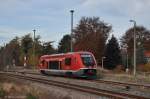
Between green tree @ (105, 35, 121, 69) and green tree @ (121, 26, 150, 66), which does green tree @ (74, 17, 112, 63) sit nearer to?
green tree @ (105, 35, 121, 69)

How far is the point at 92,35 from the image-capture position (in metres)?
102

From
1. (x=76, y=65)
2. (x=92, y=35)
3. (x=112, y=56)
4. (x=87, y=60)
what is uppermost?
(x=92, y=35)

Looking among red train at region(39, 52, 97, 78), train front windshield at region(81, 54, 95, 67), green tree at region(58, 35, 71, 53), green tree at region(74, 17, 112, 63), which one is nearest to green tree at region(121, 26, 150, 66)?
green tree at region(74, 17, 112, 63)

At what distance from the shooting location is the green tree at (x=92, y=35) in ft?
325

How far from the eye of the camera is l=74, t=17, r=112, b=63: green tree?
98.9 metres

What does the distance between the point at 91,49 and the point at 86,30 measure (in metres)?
8.95

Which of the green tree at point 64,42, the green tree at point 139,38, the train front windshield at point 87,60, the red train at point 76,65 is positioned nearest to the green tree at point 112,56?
the green tree at point 139,38

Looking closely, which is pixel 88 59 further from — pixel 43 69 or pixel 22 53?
pixel 22 53

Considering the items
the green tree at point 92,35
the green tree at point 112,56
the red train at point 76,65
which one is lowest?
the red train at point 76,65

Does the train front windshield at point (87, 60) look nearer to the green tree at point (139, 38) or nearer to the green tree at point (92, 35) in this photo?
the green tree at point (92, 35)

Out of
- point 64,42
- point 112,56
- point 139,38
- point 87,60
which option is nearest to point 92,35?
point 112,56

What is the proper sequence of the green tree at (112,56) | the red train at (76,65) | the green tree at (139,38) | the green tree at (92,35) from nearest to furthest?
the red train at (76,65)
the green tree at (112,56)
the green tree at (92,35)
the green tree at (139,38)

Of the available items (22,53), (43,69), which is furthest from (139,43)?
(43,69)

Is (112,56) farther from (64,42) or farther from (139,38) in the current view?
(64,42)
